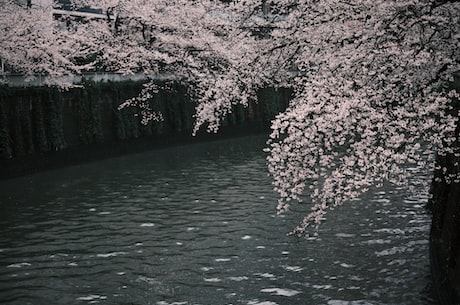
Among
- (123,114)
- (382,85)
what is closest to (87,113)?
(123,114)

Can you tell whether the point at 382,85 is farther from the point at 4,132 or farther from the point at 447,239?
the point at 4,132

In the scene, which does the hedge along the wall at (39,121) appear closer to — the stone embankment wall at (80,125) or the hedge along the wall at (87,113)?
the stone embankment wall at (80,125)

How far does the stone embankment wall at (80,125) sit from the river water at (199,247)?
350 centimetres

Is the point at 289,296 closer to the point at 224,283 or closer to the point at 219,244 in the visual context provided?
the point at 224,283

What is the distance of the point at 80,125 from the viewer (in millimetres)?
36750

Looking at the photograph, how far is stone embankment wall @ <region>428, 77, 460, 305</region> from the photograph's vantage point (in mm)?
11455

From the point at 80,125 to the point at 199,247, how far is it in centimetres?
2107

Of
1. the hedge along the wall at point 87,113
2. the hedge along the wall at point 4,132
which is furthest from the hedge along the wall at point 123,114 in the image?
the hedge along the wall at point 4,132

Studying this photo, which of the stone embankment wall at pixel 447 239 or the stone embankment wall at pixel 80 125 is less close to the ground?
the stone embankment wall at pixel 80 125

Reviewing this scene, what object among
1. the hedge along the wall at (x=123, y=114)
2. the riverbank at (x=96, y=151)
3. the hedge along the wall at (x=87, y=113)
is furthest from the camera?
the hedge along the wall at (x=123, y=114)

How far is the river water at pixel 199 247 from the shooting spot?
1415cm

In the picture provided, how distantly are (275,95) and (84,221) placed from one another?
34.4m

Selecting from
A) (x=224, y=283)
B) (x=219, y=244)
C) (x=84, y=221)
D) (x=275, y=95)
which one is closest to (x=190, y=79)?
(x=275, y=95)

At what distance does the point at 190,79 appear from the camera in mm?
42969
